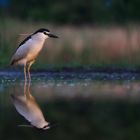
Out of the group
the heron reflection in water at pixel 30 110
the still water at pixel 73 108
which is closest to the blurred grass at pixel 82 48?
the still water at pixel 73 108

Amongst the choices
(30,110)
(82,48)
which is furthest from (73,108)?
(82,48)

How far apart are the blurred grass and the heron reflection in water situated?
5.79 meters

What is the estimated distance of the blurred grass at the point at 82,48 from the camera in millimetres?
20250

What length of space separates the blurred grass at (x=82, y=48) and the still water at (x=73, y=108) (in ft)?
11.8

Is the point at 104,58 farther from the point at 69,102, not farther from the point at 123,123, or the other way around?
the point at 123,123

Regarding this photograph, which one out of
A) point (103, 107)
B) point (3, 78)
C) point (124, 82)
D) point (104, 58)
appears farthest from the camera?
point (104, 58)

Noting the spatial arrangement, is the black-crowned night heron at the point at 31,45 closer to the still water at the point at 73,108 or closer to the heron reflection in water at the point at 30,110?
the still water at the point at 73,108

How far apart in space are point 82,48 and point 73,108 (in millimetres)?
9259

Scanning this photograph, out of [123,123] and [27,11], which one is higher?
[27,11]

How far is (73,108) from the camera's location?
39.3 ft

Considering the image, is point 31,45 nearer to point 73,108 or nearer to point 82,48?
point 73,108

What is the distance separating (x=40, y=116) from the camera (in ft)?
36.2

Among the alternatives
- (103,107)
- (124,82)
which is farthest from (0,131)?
(124,82)

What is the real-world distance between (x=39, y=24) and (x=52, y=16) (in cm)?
1131
